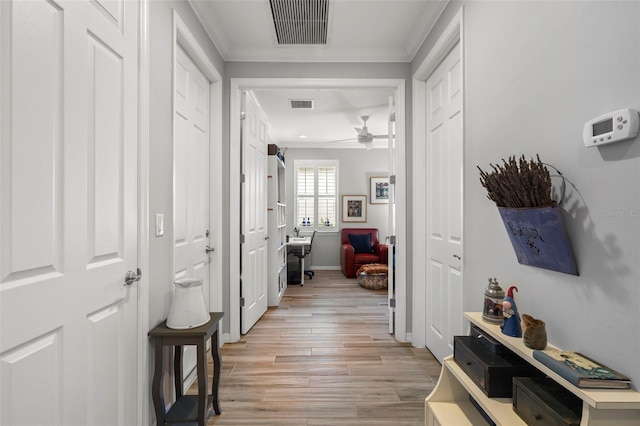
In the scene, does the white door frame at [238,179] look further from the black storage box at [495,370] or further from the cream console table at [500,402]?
A: the black storage box at [495,370]

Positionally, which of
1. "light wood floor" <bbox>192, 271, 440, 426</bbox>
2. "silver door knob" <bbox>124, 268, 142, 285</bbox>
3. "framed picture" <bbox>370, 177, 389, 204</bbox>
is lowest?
"light wood floor" <bbox>192, 271, 440, 426</bbox>

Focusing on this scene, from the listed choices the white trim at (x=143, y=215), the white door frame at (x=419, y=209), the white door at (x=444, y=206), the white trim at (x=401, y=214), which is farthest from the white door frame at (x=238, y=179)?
the white trim at (x=143, y=215)

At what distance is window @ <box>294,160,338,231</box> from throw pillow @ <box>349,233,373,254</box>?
57 centimetres

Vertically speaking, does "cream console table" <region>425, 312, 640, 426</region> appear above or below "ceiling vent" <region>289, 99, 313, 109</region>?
below

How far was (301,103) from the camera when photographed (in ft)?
13.5

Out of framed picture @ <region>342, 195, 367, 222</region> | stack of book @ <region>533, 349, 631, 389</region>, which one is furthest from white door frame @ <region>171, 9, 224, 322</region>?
framed picture @ <region>342, 195, 367, 222</region>

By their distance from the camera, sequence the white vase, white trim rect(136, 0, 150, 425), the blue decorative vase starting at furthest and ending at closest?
the white vase → white trim rect(136, 0, 150, 425) → the blue decorative vase

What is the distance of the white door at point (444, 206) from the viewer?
7.06ft

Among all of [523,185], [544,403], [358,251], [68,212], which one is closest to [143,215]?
[68,212]

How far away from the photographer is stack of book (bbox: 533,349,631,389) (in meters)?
0.86

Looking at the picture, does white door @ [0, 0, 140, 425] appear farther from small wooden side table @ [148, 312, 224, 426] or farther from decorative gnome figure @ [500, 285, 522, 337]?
decorative gnome figure @ [500, 285, 522, 337]

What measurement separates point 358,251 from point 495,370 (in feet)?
17.1

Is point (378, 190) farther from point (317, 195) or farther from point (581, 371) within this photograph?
point (581, 371)

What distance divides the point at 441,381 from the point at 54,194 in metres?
1.74
